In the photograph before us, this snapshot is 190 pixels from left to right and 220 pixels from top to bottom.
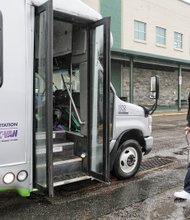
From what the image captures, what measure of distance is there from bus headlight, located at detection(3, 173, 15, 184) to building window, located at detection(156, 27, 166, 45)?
2564 centimetres

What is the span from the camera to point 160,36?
2872 cm

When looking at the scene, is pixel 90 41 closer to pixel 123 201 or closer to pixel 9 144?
pixel 9 144

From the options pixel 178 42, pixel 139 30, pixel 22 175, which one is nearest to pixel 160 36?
pixel 139 30

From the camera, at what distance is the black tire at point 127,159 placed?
6023 mm

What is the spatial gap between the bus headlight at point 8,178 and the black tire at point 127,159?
2.14 m

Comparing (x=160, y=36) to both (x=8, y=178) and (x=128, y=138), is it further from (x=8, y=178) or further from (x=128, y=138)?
(x=8, y=178)

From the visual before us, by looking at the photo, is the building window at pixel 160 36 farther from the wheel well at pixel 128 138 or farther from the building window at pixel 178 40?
the wheel well at pixel 128 138

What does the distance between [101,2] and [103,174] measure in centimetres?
2008

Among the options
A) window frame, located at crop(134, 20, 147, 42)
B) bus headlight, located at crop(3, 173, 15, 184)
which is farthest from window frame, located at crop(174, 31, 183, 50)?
bus headlight, located at crop(3, 173, 15, 184)

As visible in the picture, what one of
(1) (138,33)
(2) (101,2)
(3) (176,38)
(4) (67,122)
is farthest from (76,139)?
(3) (176,38)

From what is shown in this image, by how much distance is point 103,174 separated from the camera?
5168 millimetres

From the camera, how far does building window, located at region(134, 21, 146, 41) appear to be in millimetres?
26391

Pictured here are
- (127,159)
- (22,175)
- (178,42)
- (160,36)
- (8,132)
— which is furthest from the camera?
(178,42)

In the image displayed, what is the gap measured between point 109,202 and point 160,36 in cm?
2528
